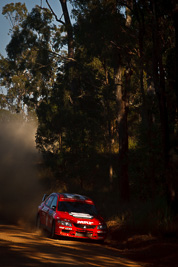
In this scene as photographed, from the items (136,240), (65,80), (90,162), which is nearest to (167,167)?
(136,240)

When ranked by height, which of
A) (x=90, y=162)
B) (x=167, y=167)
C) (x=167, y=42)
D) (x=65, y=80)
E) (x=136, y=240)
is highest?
(x=65, y=80)

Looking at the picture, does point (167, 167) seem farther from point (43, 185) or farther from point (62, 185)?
point (43, 185)

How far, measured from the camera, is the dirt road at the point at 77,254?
29.1 feet

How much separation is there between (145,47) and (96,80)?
32.4 feet

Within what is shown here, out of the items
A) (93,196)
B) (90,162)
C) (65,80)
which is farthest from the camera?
(65,80)

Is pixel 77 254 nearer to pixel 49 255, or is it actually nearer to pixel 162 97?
pixel 49 255

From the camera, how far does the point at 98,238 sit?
13273mm

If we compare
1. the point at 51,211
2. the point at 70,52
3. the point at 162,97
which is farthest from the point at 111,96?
the point at 51,211

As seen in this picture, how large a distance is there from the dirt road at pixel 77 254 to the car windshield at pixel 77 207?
1.11 metres

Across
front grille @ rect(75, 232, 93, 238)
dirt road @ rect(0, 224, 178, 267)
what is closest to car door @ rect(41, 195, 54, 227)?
dirt road @ rect(0, 224, 178, 267)

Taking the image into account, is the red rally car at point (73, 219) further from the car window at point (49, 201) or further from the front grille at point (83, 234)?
the car window at point (49, 201)

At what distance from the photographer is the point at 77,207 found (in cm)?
1418

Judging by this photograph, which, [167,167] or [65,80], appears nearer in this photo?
[167,167]

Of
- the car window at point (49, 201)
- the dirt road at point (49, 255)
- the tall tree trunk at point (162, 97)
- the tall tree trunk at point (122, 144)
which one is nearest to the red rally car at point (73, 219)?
the car window at point (49, 201)
